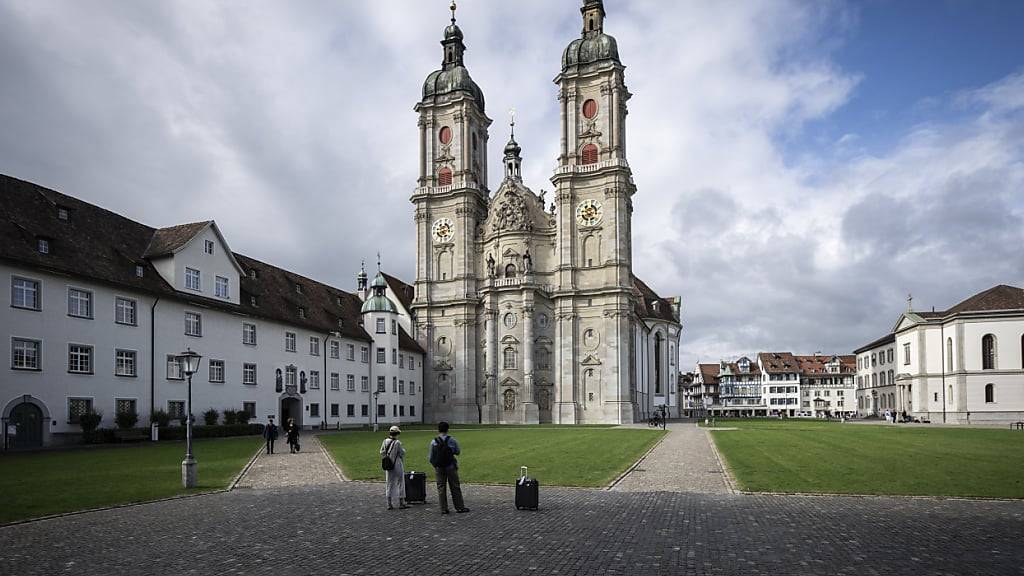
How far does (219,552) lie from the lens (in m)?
13.1

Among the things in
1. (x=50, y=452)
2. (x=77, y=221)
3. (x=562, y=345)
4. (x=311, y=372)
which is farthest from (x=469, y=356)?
(x=50, y=452)

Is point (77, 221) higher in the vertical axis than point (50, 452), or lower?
higher

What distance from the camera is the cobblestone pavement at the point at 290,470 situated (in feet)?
77.8

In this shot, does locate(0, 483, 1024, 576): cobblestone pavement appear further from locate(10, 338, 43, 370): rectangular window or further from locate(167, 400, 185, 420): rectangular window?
locate(167, 400, 185, 420): rectangular window

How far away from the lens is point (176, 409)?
150 feet

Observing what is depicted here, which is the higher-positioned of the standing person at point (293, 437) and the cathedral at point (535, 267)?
the cathedral at point (535, 267)

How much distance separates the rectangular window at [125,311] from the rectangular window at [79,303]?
1.79 meters

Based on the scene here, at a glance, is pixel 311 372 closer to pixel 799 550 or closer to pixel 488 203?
pixel 488 203

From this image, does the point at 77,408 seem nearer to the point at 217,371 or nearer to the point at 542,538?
the point at 217,371

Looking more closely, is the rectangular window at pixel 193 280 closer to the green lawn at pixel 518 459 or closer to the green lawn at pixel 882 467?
the green lawn at pixel 518 459

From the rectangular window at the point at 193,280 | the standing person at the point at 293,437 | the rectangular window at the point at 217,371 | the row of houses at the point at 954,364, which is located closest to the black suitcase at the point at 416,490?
the standing person at the point at 293,437

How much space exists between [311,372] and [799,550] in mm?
53475

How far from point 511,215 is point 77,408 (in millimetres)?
54350

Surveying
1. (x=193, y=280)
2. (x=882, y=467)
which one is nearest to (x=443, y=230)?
(x=193, y=280)
